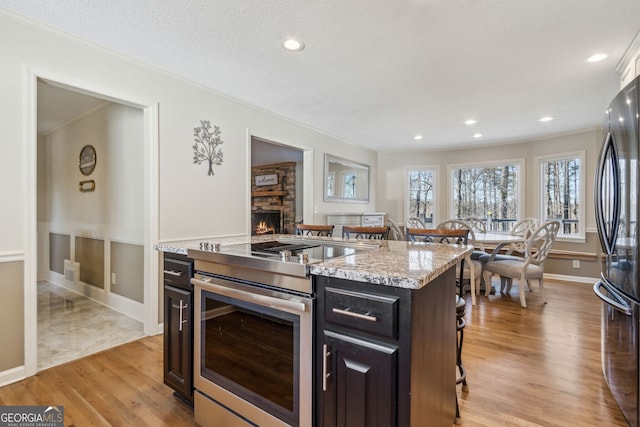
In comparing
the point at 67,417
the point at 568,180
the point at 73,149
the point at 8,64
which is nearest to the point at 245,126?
the point at 8,64

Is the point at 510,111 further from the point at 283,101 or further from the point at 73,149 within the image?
the point at 73,149

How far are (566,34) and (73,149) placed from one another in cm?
559

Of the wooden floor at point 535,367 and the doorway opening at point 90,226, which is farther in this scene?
the doorway opening at point 90,226

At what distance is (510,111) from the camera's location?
3.95 meters

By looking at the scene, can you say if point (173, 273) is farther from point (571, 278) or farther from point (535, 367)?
point (571, 278)

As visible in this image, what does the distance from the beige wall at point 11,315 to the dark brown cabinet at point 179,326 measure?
1140mm

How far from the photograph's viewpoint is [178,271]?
1763mm

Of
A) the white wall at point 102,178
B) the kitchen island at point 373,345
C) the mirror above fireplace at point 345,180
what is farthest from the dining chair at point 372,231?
the mirror above fireplace at point 345,180

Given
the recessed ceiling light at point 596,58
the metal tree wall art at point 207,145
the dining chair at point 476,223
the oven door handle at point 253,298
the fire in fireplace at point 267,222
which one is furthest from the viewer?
the fire in fireplace at point 267,222

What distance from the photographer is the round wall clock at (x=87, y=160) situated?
384 cm

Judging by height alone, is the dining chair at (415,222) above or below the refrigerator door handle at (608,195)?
below

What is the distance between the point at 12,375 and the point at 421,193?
6465mm

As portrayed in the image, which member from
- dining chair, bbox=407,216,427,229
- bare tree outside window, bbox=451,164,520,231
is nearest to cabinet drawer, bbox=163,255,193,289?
dining chair, bbox=407,216,427,229

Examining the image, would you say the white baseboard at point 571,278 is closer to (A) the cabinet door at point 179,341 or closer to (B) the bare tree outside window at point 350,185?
(B) the bare tree outside window at point 350,185
